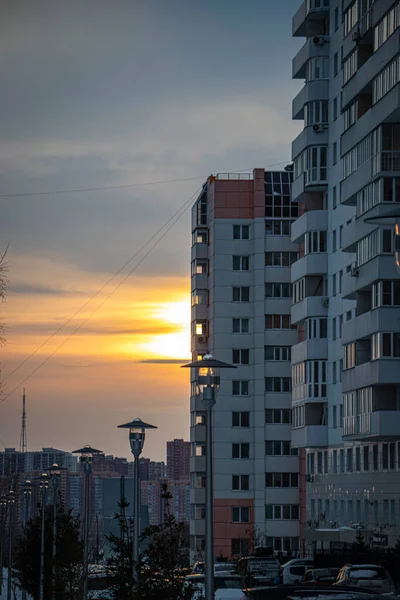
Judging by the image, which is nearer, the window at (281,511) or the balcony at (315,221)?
the balcony at (315,221)

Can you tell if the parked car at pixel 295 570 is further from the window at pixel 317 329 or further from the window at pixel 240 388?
the window at pixel 240 388

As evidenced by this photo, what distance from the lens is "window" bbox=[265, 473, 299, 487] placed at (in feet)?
344

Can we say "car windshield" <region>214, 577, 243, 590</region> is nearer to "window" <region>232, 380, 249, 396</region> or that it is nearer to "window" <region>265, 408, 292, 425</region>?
"window" <region>265, 408, 292, 425</region>

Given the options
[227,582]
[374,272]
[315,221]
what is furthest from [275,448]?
[227,582]

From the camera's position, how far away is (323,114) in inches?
3312

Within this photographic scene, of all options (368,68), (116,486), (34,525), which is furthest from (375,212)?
(116,486)

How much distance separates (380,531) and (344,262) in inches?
685

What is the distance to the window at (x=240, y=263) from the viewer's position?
10712 centimetres

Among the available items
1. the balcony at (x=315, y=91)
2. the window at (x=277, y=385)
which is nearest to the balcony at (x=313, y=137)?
the balcony at (x=315, y=91)

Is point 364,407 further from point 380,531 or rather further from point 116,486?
point 116,486

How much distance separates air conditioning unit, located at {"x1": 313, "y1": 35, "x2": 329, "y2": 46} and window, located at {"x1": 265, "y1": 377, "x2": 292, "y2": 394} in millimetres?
30273

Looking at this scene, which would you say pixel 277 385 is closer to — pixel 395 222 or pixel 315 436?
pixel 315 436

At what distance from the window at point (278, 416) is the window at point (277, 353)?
150 inches

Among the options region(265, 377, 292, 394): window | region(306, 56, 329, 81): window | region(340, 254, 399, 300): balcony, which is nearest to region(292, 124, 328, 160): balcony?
region(306, 56, 329, 81): window
